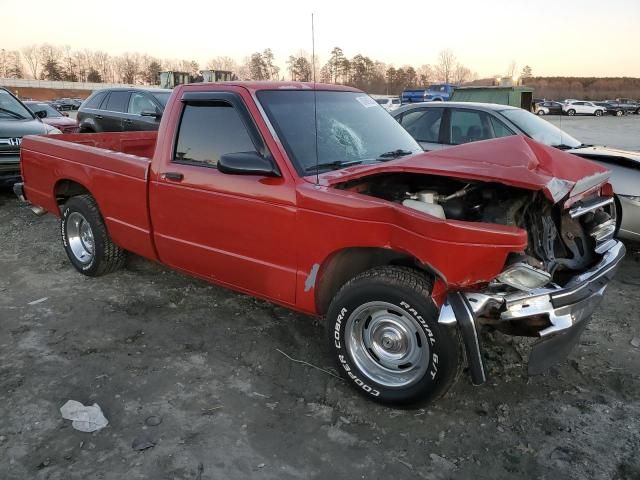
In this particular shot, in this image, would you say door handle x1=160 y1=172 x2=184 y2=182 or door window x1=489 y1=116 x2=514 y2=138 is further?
door window x1=489 y1=116 x2=514 y2=138

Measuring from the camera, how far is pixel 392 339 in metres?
2.96

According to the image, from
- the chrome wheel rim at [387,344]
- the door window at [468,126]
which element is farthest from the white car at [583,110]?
Result: the chrome wheel rim at [387,344]

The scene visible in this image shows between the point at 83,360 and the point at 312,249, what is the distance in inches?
70.6

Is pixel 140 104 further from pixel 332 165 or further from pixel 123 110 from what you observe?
pixel 332 165

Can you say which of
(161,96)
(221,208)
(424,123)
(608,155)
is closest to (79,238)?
(221,208)

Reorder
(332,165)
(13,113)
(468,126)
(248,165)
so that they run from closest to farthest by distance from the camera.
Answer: (248,165) → (332,165) → (468,126) → (13,113)

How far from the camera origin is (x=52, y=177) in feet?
16.9

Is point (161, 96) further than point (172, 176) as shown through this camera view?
Yes

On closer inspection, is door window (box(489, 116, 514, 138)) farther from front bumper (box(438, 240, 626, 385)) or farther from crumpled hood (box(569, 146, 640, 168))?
front bumper (box(438, 240, 626, 385))

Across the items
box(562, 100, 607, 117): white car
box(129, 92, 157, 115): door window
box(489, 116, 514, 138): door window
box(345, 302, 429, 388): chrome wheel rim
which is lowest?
box(345, 302, 429, 388): chrome wheel rim

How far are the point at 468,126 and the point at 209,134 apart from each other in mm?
4774

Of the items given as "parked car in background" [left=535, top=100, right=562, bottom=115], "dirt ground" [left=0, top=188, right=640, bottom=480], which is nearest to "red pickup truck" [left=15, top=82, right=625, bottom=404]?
"dirt ground" [left=0, top=188, right=640, bottom=480]

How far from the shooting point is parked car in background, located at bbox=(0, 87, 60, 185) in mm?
8078

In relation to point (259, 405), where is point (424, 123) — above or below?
above
